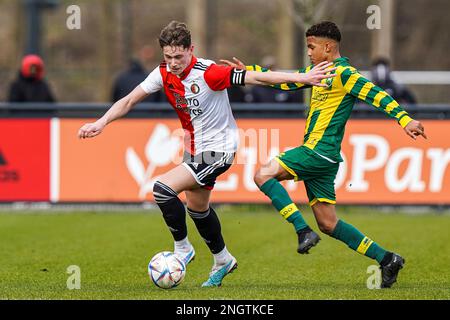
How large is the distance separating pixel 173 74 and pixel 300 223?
145cm

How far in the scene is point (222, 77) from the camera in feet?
27.0

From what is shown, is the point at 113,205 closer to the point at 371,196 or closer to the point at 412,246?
the point at 371,196

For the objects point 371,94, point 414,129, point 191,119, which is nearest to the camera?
point 414,129

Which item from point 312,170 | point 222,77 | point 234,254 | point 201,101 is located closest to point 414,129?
point 312,170

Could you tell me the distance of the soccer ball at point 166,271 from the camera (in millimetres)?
8281

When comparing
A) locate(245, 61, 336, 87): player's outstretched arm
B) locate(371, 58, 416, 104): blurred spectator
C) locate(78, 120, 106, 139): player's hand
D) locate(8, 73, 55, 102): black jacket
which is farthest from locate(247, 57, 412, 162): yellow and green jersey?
locate(371, 58, 416, 104): blurred spectator

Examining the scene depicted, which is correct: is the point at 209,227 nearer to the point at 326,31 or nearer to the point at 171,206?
the point at 171,206

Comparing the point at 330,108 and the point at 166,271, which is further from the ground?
the point at 330,108

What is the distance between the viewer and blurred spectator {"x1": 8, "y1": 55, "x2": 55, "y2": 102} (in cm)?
1592

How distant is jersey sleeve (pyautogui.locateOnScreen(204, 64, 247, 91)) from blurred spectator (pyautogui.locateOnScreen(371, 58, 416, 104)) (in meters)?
8.55

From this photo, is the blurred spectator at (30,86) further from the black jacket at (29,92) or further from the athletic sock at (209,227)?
the athletic sock at (209,227)

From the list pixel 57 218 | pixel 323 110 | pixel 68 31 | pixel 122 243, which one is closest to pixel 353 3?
pixel 68 31

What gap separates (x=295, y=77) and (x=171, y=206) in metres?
1.34

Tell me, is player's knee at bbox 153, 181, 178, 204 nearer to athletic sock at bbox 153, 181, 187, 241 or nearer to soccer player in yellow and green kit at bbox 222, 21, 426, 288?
athletic sock at bbox 153, 181, 187, 241
